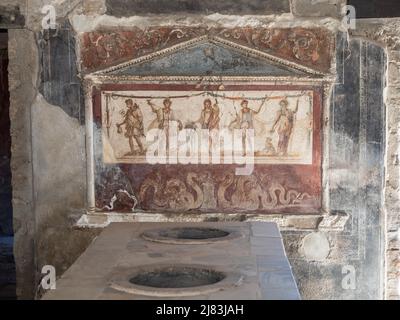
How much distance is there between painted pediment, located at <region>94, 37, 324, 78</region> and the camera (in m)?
5.12

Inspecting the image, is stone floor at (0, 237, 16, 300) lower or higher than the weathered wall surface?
lower

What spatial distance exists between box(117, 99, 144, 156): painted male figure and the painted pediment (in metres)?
0.28

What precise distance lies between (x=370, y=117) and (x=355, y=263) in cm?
121

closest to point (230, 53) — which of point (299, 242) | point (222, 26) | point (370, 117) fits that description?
point (222, 26)

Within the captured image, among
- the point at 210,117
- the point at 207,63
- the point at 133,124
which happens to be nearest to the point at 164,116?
the point at 133,124

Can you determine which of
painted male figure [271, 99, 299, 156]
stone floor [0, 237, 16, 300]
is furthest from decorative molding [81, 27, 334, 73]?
stone floor [0, 237, 16, 300]

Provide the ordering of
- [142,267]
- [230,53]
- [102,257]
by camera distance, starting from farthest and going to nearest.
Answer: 1. [230,53]
2. [102,257]
3. [142,267]

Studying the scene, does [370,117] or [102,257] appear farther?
[370,117]

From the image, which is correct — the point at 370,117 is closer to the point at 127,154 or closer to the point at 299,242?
the point at 299,242

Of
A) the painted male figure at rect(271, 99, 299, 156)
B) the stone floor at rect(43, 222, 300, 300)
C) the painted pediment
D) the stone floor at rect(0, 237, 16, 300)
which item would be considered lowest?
the stone floor at rect(0, 237, 16, 300)

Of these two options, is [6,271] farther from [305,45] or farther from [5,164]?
[305,45]

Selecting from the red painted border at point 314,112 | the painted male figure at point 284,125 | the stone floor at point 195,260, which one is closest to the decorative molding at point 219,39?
the red painted border at point 314,112

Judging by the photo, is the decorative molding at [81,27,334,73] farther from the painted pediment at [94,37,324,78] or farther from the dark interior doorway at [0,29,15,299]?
the dark interior doorway at [0,29,15,299]

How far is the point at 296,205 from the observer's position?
519cm
